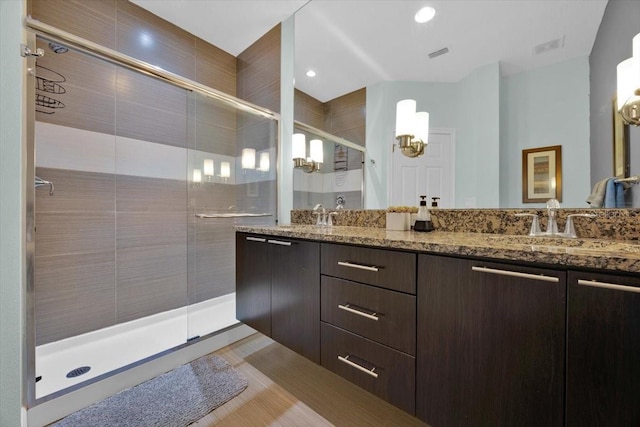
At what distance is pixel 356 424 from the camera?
1.21 metres

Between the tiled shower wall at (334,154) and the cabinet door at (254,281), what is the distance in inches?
27.3

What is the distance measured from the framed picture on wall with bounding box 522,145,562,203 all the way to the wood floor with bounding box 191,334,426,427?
119 centimetres

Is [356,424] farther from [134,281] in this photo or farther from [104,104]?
[104,104]

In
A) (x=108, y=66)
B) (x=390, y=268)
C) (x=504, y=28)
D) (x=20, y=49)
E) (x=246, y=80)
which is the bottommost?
(x=390, y=268)

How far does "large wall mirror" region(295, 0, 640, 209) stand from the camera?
102cm

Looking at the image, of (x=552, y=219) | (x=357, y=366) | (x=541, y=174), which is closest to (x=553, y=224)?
(x=552, y=219)

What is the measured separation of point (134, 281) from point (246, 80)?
6.98ft

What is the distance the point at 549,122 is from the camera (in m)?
1.11

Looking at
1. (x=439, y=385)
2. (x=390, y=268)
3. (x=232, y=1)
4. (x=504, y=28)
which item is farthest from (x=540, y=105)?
(x=232, y=1)

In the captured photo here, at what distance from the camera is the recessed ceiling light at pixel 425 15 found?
1.42 m

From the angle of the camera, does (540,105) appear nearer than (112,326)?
Yes

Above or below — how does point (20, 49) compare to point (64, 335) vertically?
above

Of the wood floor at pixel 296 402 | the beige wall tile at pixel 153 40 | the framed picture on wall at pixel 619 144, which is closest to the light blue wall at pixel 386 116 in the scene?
the framed picture on wall at pixel 619 144

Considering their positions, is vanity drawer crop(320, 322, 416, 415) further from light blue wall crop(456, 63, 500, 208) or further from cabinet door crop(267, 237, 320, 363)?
light blue wall crop(456, 63, 500, 208)
